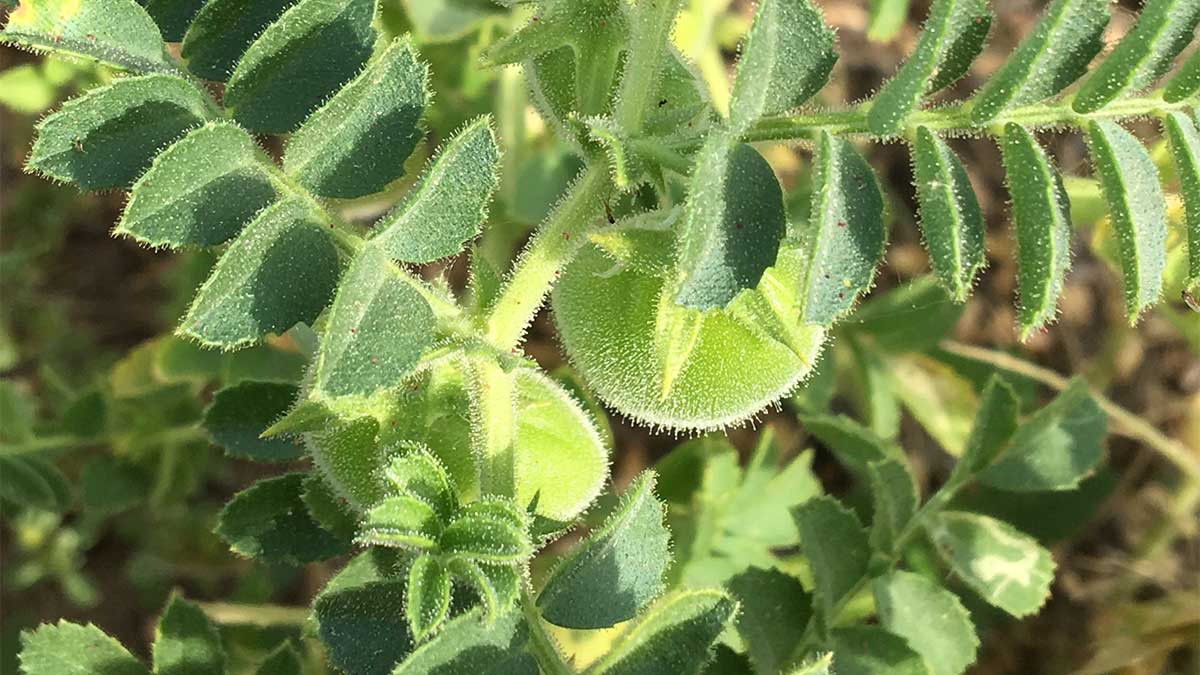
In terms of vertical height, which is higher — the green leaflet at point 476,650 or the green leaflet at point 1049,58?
the green leaflet at point 1049,58

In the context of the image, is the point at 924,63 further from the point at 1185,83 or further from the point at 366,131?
the point at 366,131

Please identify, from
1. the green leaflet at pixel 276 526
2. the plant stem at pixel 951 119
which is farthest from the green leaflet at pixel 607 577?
the green leaflet at pixel 276 526

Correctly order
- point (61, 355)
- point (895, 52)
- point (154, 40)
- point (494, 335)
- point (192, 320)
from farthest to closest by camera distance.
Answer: point (895, 52), point (61, 355), point (494, 335), point (154, 40), point (192, 320)

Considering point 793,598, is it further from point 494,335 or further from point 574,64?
point 574,64

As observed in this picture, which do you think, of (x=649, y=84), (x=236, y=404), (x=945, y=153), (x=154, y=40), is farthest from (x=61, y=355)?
(x=945, y=153)

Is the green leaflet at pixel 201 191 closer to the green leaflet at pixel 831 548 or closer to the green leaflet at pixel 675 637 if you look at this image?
the green leaflet at pixel 675 637

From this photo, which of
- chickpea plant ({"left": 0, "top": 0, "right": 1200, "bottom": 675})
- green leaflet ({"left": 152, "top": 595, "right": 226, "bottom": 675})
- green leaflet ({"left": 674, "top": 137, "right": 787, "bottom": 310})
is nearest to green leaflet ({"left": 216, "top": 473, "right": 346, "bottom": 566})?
chickpea plant ({"left": 0, "top": 0, "right": 1200, "bottom": 675})

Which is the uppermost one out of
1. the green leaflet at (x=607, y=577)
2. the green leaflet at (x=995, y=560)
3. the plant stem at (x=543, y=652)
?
the green leaflet at (x=607, y=577)
